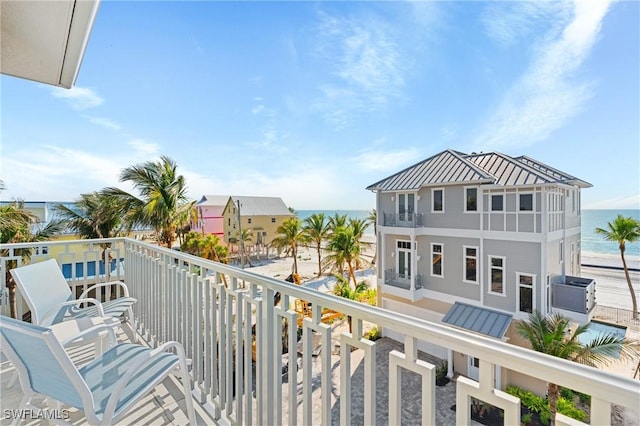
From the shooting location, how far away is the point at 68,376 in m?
1.05

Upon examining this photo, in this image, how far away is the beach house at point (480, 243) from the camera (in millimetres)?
7211

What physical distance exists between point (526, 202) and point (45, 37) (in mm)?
8777

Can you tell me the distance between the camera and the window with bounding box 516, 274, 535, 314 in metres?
7.20

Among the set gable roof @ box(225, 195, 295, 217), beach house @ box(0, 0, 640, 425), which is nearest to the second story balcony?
beach house @ box(0, 0, 640, 425)

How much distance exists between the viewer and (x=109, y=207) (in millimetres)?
9398

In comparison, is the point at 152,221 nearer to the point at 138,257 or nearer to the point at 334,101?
the point at 138,257

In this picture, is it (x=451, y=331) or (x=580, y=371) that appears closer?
(x=580, y=371)

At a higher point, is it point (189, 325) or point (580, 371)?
point (580, 371)

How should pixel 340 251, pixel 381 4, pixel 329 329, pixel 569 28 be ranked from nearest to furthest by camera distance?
pixel 329 329
pixel 381 4
pixel 340 251
pixel 569 28

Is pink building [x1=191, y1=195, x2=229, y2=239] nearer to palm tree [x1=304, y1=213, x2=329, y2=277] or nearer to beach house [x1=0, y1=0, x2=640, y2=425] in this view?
palm tree [x1=304, y1=213, x2=329, y2=277]

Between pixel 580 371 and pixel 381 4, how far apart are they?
8.45 m

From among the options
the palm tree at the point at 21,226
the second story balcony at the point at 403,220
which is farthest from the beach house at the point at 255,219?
the second story balcony at the point at 403,220

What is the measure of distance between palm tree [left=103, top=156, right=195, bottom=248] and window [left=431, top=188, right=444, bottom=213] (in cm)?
823

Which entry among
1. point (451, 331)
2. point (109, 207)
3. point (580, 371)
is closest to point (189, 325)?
point (451, 331)
